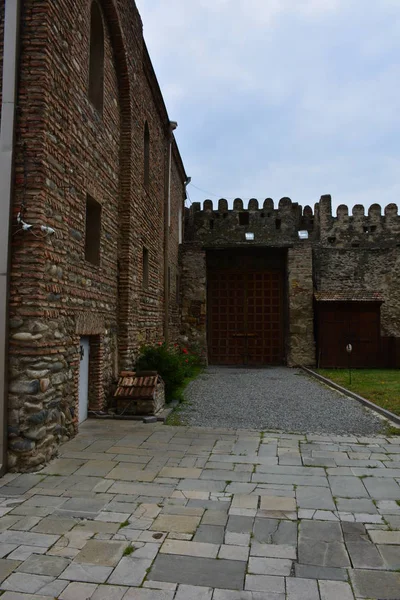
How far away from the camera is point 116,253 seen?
27.3 feet

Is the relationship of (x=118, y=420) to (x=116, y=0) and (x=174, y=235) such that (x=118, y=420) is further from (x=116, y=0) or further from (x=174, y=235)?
(x=174, y=235)

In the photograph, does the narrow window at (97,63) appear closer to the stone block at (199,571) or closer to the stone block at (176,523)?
the stone block at (176,523)

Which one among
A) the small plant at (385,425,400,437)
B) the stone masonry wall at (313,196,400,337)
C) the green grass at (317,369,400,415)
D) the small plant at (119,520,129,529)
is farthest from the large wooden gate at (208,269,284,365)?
the small plant at (119,520,129,529)

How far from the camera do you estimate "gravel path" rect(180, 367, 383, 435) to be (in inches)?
274

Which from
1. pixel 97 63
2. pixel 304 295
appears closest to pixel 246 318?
pixel 304 295

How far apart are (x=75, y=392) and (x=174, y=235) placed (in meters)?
10.3

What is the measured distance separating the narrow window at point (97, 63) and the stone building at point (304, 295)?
9.20 meters

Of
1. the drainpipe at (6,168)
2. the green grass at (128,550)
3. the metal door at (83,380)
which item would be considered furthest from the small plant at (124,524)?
the metal door at (83,380)

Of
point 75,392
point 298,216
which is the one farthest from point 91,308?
point 298,216

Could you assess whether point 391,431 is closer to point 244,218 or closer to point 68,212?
point 68,212

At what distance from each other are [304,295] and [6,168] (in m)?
12.6

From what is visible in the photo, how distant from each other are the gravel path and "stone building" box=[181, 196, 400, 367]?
3509 millimetres

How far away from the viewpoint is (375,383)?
1161 centimetres

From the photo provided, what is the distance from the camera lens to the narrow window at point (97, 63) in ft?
24.6
